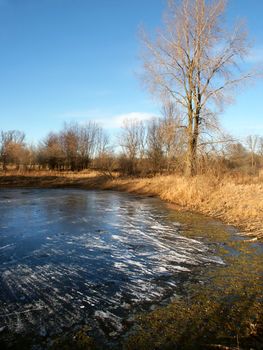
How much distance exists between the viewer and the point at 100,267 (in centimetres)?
591

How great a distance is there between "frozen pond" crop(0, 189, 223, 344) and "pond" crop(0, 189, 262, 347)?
12 mm

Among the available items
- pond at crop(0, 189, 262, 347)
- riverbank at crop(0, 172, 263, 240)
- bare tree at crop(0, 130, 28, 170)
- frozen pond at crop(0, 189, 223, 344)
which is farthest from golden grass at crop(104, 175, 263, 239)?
bare tree at crop(0, 130, 28, 170)

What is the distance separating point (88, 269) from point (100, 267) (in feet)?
0.81

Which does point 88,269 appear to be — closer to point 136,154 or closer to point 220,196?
point 220,196

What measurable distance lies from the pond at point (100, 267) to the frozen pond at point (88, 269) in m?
0.01

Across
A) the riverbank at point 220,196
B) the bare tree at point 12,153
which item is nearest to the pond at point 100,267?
the riverbank at point 220,196

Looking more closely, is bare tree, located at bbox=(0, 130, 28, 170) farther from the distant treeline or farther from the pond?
the pond

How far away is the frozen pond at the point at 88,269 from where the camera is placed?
399 centimetres

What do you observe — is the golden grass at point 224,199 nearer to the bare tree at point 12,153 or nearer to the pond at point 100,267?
the pond at point 100,267

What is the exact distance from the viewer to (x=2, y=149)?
1885 inches

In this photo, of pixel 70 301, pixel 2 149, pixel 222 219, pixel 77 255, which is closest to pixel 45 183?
pixel 2 149

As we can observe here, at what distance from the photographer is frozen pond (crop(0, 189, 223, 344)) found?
399cm

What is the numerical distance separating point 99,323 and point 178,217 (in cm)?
832

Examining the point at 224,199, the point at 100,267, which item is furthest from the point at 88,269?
the point at 224,199
